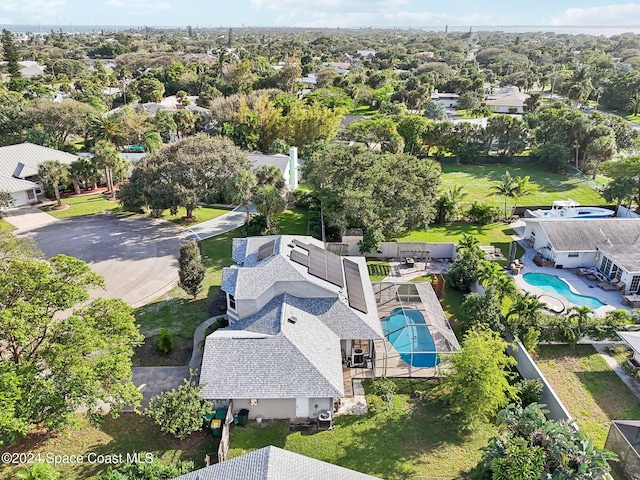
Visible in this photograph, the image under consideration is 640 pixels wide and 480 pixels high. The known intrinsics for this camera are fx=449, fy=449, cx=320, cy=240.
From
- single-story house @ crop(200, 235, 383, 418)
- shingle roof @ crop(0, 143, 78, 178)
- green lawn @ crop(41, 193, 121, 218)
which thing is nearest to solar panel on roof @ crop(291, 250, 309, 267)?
single-story house @ crop(200, 235, 383, 418)

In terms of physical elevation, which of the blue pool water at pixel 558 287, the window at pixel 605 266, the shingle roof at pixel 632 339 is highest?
the shingle roof at pixel 632 339

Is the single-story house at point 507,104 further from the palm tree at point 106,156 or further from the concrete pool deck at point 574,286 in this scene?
the palm tree at point 106,156

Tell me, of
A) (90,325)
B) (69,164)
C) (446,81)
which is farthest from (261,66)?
(90,325)

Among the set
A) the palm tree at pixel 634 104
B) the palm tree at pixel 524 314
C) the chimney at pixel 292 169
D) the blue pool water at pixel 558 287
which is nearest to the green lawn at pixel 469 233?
the blue pool water at pixel 558 287

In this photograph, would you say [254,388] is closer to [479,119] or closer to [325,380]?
[325,380]

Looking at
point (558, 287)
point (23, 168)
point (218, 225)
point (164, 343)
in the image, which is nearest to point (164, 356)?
point (164, 343)
